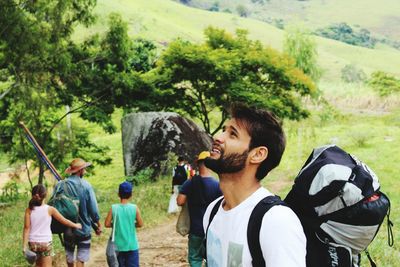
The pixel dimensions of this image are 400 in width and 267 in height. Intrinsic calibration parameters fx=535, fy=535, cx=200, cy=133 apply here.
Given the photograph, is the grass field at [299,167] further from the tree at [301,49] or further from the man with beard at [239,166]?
the man with beard at [239,166]

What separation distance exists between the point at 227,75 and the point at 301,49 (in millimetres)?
16423

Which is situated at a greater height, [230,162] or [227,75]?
[227,75]

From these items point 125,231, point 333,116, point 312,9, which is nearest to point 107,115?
point 125,231

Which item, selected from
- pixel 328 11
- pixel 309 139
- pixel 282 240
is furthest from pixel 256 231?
pixel 328 11

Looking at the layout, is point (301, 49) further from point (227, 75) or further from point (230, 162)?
point (230, 162)

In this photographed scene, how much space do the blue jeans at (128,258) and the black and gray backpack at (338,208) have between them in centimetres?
385

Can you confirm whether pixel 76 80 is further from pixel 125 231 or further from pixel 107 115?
pixel 125 231

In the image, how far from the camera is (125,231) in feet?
18.7

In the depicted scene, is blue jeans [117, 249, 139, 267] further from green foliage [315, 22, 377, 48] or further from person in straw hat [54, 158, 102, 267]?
green foliage [315, 22, 377, 48]

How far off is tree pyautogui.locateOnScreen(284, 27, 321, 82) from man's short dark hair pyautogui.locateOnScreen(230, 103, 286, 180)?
32.2 metres

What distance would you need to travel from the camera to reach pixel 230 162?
232cm

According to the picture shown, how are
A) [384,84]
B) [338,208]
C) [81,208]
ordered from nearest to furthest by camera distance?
[338,208] < [81,208] < [384,84]

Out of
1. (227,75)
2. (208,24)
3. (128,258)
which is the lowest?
(128,258)

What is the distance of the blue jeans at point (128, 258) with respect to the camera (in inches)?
230
